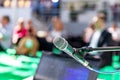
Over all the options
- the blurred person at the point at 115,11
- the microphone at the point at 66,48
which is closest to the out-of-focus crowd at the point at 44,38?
the microphone at the point at 66,48

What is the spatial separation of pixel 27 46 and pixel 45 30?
340 cm

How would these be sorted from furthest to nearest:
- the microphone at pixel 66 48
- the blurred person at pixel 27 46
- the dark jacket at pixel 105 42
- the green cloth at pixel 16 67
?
the blurred person at pixel 27 46
the dark jacket at pixel 105 42
the green cloth at pixel 16 67
the microphone at pixel 66 48

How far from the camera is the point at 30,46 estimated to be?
6.65 meters

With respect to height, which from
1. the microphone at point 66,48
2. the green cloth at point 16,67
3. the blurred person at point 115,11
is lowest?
the microphone at point 66,48

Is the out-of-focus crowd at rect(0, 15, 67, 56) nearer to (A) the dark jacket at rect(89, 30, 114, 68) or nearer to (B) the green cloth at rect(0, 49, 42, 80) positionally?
(B) the green cloth at rect(0, 49, 42, 80)

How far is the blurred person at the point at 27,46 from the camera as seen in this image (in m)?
6.40

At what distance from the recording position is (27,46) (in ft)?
21.7

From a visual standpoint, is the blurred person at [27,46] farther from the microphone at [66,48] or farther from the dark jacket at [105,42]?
the microphone at [66,48]

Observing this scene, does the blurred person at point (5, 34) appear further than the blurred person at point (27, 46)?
Yes

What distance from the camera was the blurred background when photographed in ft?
16.9

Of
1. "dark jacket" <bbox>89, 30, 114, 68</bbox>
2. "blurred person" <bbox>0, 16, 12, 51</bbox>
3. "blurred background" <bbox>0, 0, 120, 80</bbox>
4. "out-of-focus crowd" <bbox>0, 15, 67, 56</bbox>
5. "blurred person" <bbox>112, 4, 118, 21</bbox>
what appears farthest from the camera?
"blurred person" <bbox>112, 4, 118, 21</bbox>

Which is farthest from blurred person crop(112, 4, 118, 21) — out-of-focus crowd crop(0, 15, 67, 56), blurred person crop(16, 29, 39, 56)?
blurred person crop(16, 29, 39, 56)

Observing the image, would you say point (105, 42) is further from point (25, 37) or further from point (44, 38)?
point (44, 38)

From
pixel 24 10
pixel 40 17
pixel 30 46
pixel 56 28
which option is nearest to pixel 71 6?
pixel 40 17
